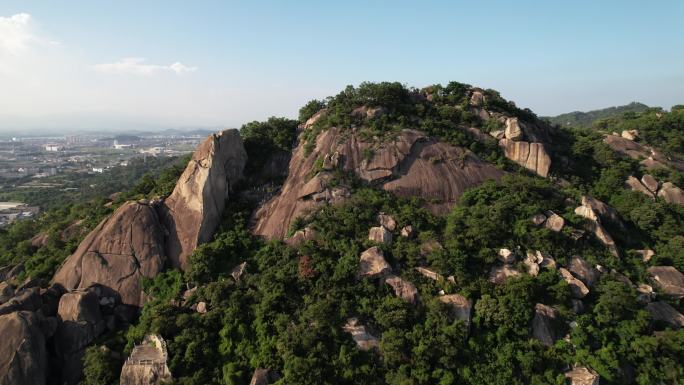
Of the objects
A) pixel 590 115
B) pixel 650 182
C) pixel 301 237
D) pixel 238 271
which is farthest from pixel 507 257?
pixel 590 115

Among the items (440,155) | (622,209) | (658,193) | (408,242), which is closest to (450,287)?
(408,242)

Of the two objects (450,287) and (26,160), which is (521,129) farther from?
(26,160)

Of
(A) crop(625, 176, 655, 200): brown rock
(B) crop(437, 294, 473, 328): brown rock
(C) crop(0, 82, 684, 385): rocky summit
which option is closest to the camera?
(C) crop(0, 82, 684, 385): rocky summit

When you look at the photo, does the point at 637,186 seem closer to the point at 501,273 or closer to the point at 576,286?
the point at 576,286

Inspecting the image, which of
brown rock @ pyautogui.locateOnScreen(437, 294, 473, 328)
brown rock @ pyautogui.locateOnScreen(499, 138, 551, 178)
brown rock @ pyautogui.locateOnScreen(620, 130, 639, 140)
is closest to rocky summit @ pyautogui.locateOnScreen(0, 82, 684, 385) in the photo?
brown rock @ pyautogui.locateOnScreen(437, 294, 473, 328)

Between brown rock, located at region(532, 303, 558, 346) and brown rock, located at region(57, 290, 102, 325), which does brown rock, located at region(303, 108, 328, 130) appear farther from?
brown rock, located at region(532, 303, 558, 346)

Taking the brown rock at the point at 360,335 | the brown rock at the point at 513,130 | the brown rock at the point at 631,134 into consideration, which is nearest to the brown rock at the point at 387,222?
the brown rock at the point at 360,335
